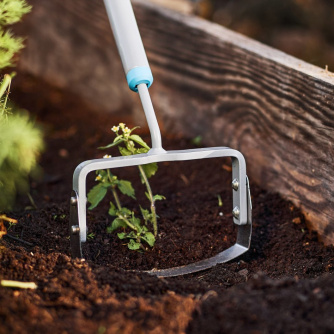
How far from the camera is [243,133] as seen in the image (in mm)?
2363

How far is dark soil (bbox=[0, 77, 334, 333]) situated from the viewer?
3.79 ft

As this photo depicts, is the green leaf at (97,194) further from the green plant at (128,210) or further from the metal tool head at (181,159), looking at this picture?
the metal tool head at (181,159)

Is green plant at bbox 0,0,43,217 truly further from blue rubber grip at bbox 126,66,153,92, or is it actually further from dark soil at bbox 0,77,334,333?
blue rubber grip at bbox 126,66,153,92

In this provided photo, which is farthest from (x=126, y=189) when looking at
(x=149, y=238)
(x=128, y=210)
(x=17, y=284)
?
(x=17, y=284)

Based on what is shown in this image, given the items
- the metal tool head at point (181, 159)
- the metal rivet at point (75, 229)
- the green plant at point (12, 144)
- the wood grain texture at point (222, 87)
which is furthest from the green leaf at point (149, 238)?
the wood grain texture at point (222, 87)

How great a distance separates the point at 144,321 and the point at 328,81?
1076 millimetres

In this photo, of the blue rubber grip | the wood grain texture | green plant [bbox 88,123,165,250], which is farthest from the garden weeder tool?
the wood grain texture

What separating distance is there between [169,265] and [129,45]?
73cm

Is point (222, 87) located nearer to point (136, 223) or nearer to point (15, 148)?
point (136, 223)

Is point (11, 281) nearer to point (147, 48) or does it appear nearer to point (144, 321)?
point (144, 321)

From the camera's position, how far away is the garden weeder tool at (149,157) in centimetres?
156

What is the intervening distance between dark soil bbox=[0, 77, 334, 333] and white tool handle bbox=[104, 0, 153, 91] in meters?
0.52

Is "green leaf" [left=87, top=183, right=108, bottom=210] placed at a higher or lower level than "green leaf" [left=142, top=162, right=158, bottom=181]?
lower

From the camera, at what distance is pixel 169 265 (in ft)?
5.75
